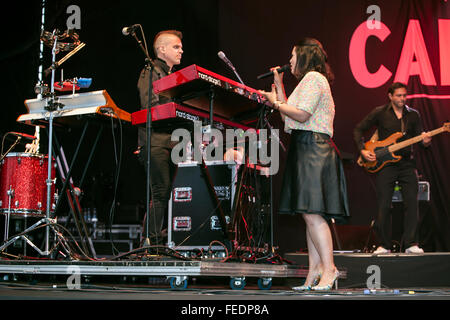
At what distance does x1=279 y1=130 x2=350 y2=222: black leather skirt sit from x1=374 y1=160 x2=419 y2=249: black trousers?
2498mm

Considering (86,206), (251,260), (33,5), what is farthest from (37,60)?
(251,260)

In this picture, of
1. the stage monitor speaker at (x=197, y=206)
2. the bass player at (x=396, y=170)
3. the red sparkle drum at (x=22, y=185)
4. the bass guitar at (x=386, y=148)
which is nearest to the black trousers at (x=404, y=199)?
the bass player at (x=396, y=170)

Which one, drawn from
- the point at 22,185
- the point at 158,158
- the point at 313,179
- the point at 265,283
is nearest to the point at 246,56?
the point at 158,158

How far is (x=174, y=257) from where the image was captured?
2990 millimetres

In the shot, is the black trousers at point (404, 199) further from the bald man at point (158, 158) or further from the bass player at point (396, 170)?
the bald man at point (158, 158)

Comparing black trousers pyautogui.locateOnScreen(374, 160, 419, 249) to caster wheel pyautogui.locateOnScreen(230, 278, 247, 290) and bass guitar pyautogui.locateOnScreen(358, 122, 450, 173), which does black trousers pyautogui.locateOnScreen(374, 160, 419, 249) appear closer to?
bass guitar pyautogui.locateOnScreen(358, 122, 450, 173)

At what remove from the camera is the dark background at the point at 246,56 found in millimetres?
6777

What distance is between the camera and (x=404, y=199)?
552 centimetres

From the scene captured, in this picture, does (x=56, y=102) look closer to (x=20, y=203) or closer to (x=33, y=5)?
(x=20, y=203)

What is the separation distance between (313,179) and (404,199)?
2918 mm

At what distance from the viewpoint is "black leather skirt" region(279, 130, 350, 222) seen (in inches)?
117

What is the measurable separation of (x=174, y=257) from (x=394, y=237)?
14.2 ft

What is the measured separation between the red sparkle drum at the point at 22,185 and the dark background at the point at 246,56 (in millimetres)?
2495

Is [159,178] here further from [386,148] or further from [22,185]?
[386,148]
